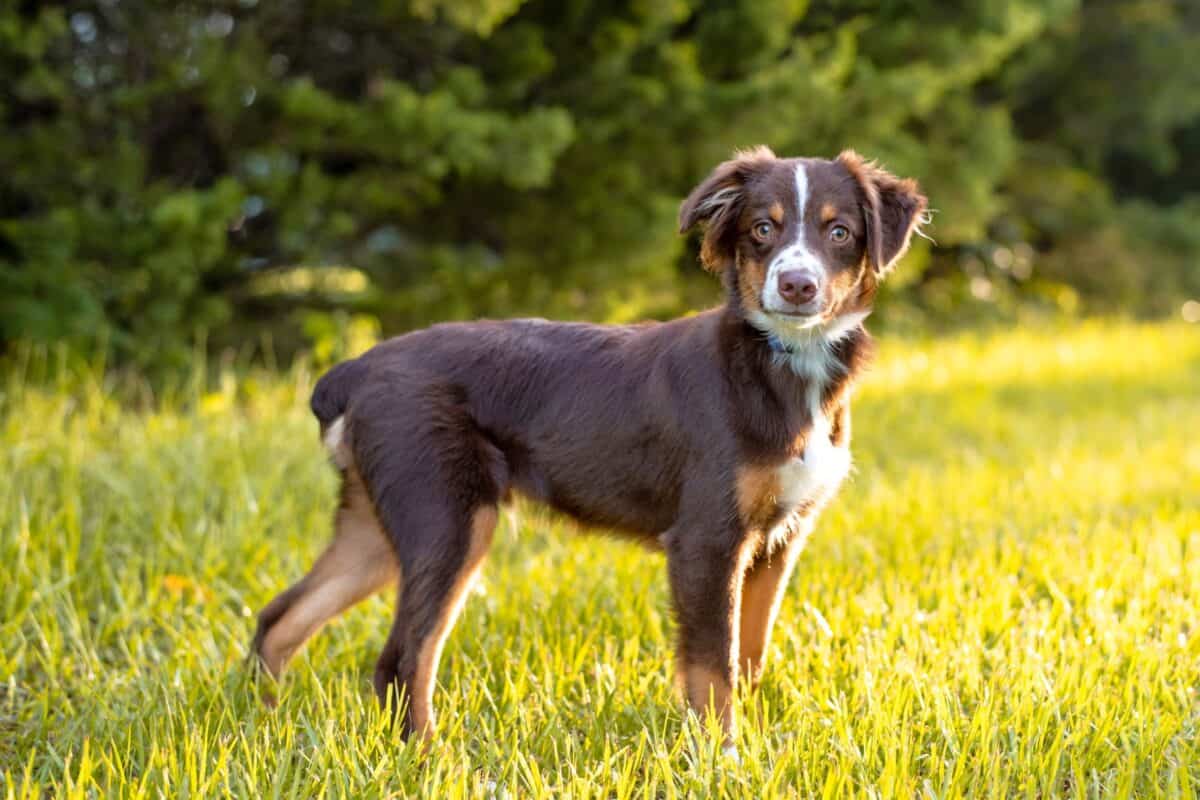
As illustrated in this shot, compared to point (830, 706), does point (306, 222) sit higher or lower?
higher

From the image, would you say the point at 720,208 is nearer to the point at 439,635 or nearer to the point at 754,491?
the point at 754,491

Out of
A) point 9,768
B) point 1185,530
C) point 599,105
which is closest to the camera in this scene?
point 9,768

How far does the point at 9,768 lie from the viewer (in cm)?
321

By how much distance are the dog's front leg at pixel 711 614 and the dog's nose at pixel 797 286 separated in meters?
0.64

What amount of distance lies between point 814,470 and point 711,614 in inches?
18.8

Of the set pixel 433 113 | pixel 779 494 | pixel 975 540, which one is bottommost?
pixel 975 540

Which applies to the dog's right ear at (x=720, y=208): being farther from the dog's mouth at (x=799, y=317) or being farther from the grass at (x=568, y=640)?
the grass at (x=568, y=640)

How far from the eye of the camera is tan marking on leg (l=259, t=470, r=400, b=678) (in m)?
3.87

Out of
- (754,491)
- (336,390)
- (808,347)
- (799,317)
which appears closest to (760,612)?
(754,491)

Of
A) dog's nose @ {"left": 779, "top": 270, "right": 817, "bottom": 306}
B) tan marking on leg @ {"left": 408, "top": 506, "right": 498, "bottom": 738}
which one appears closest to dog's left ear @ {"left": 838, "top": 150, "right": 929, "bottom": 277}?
dog's nose @ {"left": 779, "top": 270, "right": 817, "bottom": 306}

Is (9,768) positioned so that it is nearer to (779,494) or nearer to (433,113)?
(779,494)

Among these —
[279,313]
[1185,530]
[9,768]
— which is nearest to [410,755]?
[9,768]

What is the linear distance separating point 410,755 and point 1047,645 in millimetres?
1999

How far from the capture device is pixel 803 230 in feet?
11.6
